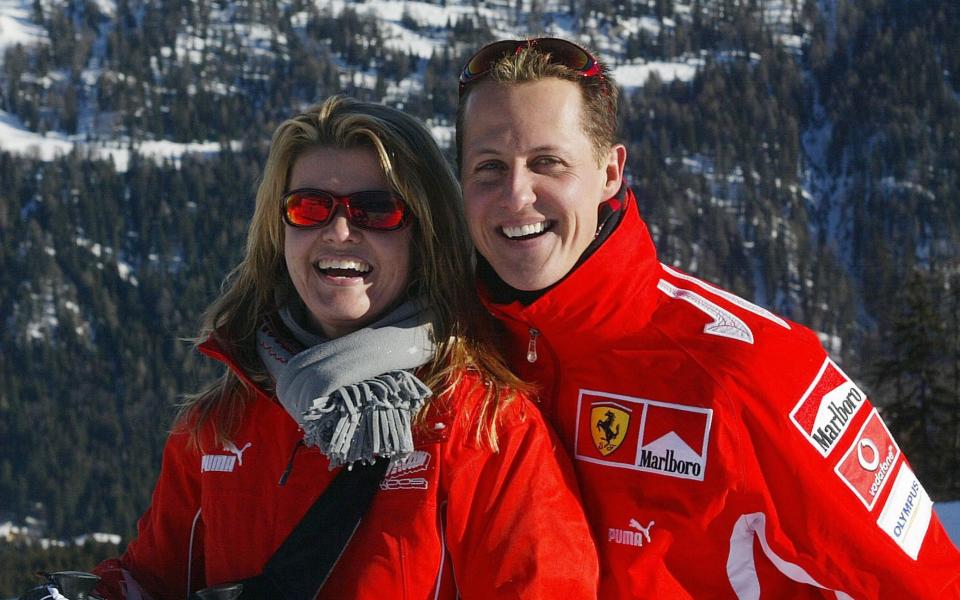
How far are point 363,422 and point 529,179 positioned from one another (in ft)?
2.16

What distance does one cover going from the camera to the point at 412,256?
2.58 metres

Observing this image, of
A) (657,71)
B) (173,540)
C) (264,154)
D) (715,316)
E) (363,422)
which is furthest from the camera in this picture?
(657,71)

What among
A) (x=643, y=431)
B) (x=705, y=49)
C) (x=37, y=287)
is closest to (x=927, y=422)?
(x=643, y=431)

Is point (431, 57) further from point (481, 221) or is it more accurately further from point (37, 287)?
point (481, 221)

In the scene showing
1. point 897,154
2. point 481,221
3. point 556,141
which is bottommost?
point 897,154

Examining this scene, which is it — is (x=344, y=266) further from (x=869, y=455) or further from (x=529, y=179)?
(x=869, y=455)

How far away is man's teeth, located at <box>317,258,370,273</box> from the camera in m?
2.53

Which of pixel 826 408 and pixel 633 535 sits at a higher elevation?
pixel 826 408

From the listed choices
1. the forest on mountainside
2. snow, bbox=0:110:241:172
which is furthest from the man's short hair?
snow, bbox=0:110:241:172

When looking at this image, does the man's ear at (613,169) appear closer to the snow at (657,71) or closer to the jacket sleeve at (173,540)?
the jacket sleeve at (173,540)

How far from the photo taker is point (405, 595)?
2.29 m

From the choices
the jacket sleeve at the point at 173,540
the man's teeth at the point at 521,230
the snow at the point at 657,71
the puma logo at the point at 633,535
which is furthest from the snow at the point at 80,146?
the puma logo at the point at 633,535

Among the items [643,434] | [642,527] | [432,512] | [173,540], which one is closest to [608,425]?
[643,434]

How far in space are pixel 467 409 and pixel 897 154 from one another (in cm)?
12680
